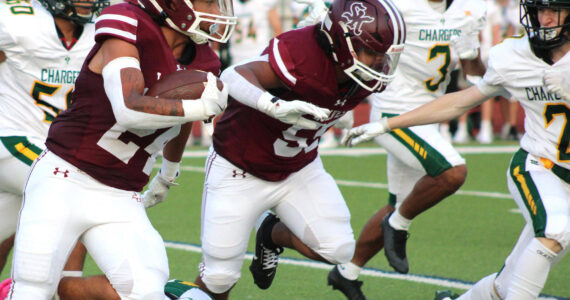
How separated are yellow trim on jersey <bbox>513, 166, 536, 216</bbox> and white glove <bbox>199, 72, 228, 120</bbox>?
5.10 feet

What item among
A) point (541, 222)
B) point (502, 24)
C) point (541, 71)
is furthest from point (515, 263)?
point (502, 24)

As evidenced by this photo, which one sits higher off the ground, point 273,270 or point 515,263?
point 515,263

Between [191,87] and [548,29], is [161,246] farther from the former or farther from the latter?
[548,29]

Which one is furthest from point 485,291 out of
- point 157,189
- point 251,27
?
point 251,27

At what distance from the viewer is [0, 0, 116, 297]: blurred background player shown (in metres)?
4.50

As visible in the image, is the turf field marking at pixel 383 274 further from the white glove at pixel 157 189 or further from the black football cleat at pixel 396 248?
the white glove at pixel 157 189

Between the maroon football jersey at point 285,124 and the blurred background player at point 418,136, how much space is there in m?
0.94

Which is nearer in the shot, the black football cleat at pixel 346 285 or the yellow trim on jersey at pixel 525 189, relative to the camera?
the yellow trim on jersey at pixel 525 189

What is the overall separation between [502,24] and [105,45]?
35.8 ft

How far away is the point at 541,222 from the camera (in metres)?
3.94

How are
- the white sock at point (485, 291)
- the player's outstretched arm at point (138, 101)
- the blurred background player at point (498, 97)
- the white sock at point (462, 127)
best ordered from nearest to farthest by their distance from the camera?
the player's outstretched arm at point (138, 101), the white sock at point (485, 291), the blurred background player at point (498, 97), the white sock at point (462, 127)

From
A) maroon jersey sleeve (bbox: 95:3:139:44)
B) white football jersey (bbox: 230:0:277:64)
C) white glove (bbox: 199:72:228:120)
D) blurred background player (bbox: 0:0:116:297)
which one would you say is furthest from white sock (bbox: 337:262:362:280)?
white football jersey (bbox: 230:0:277:64)

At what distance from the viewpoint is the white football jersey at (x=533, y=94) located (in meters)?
4.19

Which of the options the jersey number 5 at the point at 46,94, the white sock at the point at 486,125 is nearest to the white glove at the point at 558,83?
the jersey number 5 at the point at 46,94
